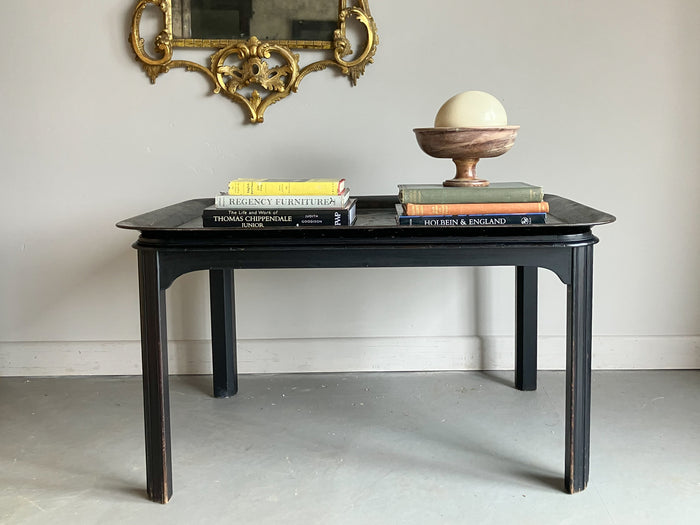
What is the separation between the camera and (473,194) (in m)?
1.83

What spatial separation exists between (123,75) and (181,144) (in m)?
0.31

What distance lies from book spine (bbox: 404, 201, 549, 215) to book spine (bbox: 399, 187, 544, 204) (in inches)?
0.5

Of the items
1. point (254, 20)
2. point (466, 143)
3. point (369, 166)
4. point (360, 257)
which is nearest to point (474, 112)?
point (466, 143)

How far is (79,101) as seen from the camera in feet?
9.01

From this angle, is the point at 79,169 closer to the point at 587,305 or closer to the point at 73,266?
the point at 73,266

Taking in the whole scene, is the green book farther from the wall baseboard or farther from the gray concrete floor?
the wall baseboard

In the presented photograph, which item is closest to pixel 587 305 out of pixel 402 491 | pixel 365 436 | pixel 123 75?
pixel 402 491

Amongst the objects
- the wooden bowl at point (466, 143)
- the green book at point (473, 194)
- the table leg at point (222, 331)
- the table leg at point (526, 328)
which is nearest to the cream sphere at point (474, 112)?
the wooden bowl at point (466, 143)

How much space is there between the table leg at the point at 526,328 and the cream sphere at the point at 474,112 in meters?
0.74

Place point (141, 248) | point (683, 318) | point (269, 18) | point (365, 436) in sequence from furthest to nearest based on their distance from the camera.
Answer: point (683, 318), point (269, 18), point (365, 436), point (141, 248)

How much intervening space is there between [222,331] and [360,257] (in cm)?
91

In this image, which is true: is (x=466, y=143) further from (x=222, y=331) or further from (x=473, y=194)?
(x=222, y=331)

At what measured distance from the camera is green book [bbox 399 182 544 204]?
1.82 metres

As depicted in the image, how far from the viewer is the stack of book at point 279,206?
1.81 metres
